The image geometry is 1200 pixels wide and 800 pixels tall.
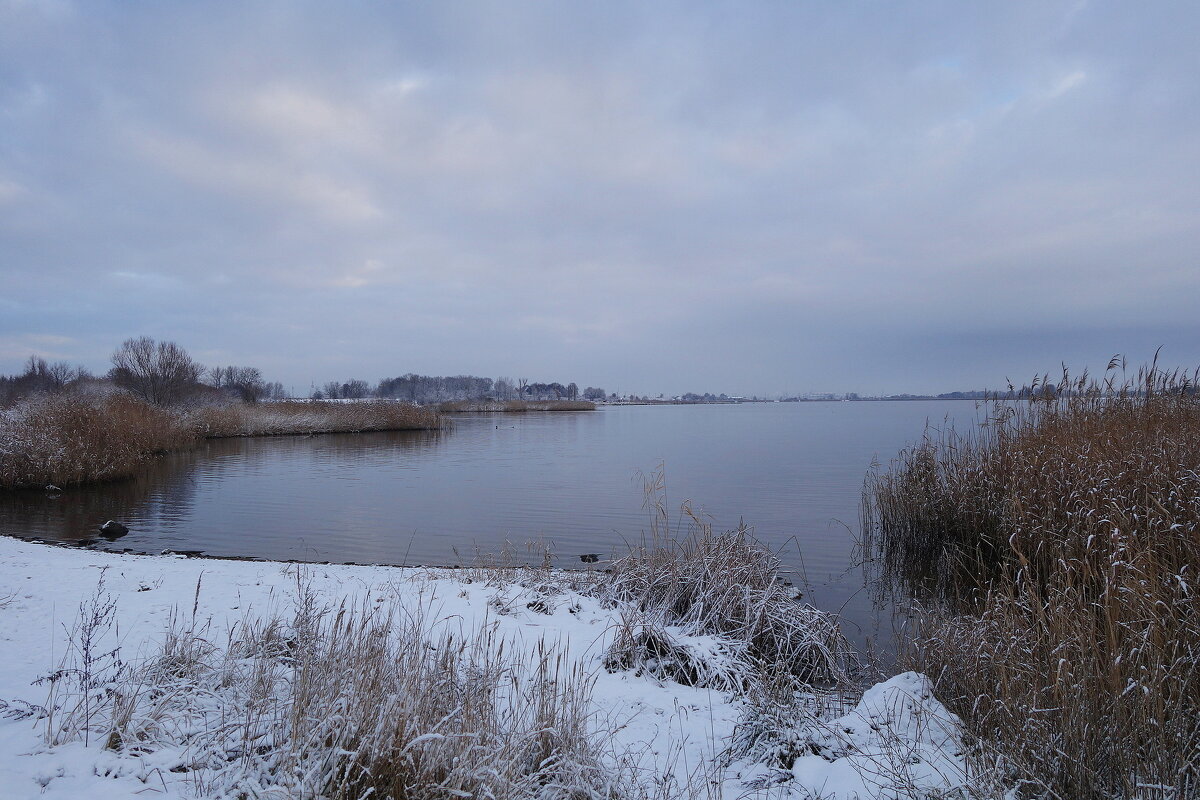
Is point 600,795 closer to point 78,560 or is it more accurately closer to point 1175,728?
point 1175,728

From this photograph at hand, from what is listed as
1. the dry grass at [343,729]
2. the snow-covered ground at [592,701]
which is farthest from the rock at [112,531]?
the dry grass at [343,729]

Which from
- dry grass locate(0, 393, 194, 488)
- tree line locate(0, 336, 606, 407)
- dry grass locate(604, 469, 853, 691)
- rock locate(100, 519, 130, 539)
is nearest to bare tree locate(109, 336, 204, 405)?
tree line locate(0, 336, 606, 407)

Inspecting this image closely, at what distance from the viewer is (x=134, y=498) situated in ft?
52.4

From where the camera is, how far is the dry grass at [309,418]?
124ft

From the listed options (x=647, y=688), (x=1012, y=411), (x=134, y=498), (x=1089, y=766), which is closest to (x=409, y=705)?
(x=647, y=688)

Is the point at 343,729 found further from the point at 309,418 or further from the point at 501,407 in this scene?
the point at 501,407

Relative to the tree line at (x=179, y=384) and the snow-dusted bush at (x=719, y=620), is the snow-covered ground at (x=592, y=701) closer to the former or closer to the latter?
the snow-dusted bush at (x=719, y=620)

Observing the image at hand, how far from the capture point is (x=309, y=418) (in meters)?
41.0

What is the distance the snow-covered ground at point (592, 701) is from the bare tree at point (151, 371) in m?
46.3

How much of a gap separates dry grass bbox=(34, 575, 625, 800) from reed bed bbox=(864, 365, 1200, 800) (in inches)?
90.1

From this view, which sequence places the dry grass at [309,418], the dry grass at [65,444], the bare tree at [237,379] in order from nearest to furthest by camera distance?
the dry grass at [65,444]
the dry grass at [309,418]
the bare tree at [237,379]

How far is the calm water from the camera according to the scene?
11156mm

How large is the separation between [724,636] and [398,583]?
Result: 403 centimetres

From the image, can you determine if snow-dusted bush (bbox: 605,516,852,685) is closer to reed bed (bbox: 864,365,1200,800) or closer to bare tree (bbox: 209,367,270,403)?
reed bed (bbox: 864,365,1200,800)
